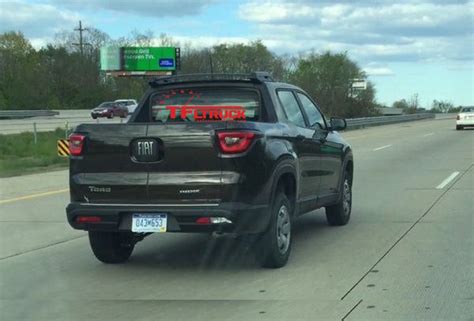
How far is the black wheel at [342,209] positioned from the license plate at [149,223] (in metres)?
3.46

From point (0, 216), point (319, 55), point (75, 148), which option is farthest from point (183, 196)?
point (319, 55)

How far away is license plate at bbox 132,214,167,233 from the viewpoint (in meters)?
6.09

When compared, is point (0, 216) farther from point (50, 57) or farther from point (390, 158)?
point (50, 57)

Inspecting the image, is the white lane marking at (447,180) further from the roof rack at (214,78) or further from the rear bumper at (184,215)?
the rear bumper at (184,215)

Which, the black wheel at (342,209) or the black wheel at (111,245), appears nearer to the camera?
the black wheel at (111,245)

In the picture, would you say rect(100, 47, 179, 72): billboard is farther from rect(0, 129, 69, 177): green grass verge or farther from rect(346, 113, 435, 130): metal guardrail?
rect(0, 129, 69, 177): green grass verge

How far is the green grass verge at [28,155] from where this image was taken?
19625 millimetres

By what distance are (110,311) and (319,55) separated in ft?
274

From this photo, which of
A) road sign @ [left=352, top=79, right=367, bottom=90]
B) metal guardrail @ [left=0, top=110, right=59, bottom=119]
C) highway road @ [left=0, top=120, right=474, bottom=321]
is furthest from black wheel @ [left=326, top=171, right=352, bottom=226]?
road sign @ [left=352, top=79, right=367, bottom=90]

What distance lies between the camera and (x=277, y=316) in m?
5.11

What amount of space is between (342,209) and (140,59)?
6174 cm

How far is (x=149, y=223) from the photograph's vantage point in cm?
614

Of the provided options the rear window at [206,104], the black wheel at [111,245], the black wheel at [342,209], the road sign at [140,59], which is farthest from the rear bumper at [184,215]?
the road sign at [140,59]

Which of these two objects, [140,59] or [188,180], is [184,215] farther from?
[140,59]
